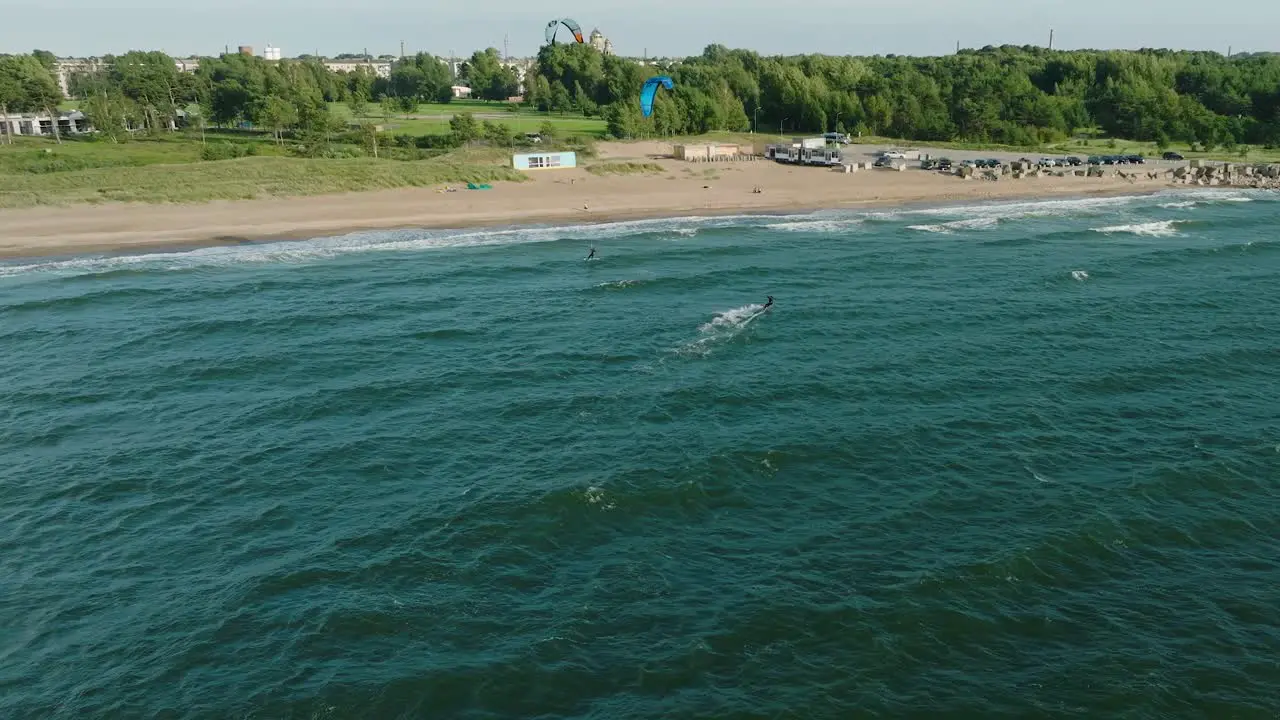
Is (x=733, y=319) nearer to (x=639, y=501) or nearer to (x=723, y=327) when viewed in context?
(x=723, y=327)

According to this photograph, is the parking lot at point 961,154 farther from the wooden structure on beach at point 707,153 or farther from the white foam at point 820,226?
the white foam at point 820,226

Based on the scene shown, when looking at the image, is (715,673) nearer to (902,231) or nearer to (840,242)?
(840,242)

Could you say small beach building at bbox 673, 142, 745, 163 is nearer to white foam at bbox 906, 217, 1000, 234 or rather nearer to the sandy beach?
the sandy beach

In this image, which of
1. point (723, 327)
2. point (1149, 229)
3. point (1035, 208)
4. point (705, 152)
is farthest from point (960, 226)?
point (705, 152)

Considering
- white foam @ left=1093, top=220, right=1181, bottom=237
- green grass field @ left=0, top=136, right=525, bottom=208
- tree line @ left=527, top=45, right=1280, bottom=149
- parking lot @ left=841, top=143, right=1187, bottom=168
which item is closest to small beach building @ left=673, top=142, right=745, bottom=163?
parking lot @ left=841, top=143, right=1187, bottom=168

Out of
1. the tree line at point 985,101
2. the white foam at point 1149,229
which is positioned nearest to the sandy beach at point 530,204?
the white foam at point 1149,229

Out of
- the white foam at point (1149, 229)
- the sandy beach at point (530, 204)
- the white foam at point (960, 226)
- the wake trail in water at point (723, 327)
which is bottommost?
the wake trail in water at point (723, 327)

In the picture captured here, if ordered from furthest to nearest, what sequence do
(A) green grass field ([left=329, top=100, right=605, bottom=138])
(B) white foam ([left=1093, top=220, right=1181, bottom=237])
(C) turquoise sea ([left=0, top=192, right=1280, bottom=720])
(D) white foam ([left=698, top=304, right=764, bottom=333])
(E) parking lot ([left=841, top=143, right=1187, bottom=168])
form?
(A) green grass field ([left=329, top=100, right=605, bottom=138])
(E) parking lot ([left=841, top=143, right=1187, bottom=168])
(B) white foam ([left=1093, top=220, right=1181, bottom=237])
(D) white foam ([left=698, top=304, right=764, bottom=333])
(C) turquoise sea ([left=0, top=192, right=1280, bottom=720])
